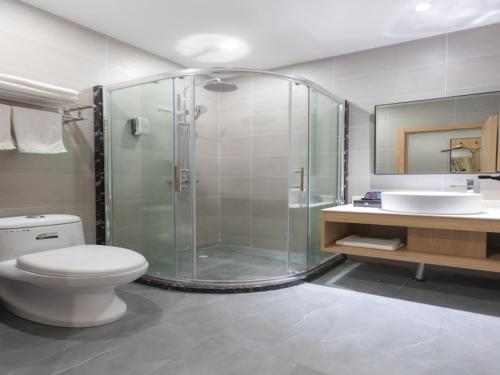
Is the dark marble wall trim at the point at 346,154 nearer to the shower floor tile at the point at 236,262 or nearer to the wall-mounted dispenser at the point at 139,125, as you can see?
the shower floor tile at the point at 236,262

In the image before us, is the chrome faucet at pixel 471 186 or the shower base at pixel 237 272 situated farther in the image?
the chrome faucet at pixel 471 186

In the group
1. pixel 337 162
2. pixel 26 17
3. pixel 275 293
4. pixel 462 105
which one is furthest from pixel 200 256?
pixel 462 105

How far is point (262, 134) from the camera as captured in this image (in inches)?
140

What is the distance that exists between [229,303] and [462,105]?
2.35 metres

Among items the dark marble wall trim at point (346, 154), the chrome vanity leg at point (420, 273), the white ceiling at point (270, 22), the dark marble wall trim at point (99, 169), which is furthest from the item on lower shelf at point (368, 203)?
the dark marble wall trim at point (99, 169)

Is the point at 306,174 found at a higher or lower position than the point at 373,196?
higher

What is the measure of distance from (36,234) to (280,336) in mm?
1588

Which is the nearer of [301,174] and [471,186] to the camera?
[471,186]

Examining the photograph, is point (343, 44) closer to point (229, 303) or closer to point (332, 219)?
point (332, 219)

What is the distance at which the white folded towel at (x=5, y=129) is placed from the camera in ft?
6.61

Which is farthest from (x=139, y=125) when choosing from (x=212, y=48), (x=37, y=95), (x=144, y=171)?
(x=212, y=48)

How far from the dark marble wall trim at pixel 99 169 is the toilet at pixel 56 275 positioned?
54 centimetres

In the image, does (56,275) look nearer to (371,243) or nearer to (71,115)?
(71,115)

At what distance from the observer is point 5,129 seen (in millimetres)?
2035
